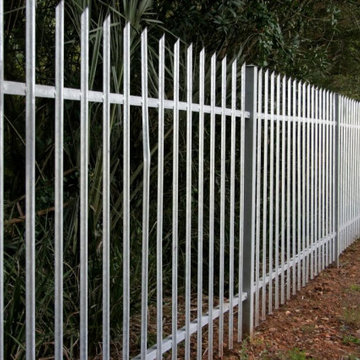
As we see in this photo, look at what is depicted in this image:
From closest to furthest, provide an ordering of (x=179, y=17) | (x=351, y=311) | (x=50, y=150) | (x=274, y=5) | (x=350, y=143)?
1. (x=50, y=150)
2. (x=351, y=311)
3. (x=179, y=17)
4. (x=274, y=5)
5. (x=350, y=143)

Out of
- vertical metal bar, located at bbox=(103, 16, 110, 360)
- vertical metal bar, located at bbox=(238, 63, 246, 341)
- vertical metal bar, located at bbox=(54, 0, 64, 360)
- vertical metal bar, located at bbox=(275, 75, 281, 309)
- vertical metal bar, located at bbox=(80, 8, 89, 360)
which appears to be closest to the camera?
vertical metal bar, located at bbox=(54, 0, 64, 360)

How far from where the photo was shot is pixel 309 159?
20.4ft

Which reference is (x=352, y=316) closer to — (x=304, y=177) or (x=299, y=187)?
(x=299, y=187)

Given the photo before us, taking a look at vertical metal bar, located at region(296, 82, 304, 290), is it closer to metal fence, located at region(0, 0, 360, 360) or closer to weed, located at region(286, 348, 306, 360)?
metal fence, located at region(0, 0, 360, 360)

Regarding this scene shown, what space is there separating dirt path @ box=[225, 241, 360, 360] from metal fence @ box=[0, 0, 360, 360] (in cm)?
13

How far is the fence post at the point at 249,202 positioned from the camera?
180 inches

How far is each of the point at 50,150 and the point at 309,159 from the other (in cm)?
A: 287

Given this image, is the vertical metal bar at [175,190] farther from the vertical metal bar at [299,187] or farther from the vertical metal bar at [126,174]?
the vertical metal bar at [299,187]

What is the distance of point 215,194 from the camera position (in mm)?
5816

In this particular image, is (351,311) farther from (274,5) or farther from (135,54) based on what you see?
(274,5)

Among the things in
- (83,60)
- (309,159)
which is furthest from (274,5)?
(83,60)

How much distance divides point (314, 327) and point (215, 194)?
60.6 inches

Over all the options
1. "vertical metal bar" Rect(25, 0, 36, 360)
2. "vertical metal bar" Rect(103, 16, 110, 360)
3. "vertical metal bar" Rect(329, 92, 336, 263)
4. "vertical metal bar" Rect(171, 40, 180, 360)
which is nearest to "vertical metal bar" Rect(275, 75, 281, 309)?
"vertical metal bar" Rect(171, 40, 180, 360)

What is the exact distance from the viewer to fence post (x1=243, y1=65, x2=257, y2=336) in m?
4.56
